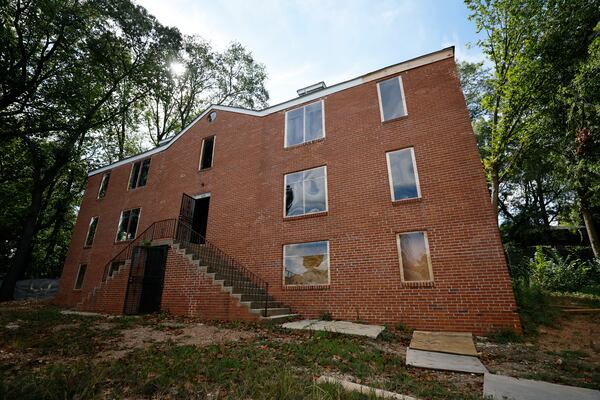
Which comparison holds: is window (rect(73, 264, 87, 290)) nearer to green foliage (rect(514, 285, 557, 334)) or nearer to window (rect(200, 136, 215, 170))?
window (rect(200, 136, 215, 170))

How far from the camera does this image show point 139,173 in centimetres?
1669

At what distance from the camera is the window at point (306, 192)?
10.1 metres

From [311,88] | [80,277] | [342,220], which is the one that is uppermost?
[311,88]

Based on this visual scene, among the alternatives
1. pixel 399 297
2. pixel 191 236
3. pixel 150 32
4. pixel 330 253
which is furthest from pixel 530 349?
pixel 150 32

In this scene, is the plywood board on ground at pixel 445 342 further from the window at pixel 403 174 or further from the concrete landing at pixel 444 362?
the window at pixel 403 174

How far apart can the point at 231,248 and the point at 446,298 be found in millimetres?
8018

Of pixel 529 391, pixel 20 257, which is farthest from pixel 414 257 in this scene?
pixel 20 257

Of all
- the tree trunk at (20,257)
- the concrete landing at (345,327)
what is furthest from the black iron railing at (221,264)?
the tree trunk at (20,257)

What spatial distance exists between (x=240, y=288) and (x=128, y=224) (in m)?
10.3

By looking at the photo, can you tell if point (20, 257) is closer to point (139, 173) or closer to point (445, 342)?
point (139, 173)

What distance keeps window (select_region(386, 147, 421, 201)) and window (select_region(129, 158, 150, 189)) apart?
14.4 meters

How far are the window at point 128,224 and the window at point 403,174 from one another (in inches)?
549

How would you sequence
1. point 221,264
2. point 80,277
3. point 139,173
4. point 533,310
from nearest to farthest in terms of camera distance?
point 533,310 < point 221,264 < point 80,277 < point 139,173

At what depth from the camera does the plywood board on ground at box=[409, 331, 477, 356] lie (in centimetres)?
533
